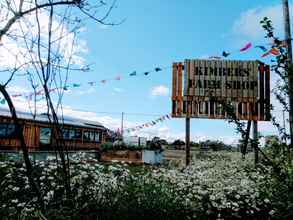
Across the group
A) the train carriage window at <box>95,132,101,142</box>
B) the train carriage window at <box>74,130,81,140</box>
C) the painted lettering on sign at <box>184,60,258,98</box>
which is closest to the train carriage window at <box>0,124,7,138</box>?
the train carriage window at <box>74,130,81,140</box>

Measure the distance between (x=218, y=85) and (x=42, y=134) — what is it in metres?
8.70

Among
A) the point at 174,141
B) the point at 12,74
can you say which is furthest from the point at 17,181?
the point at 174,141

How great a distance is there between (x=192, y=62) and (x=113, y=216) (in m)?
7.29

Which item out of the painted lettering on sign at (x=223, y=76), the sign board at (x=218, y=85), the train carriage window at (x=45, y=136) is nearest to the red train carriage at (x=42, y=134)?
the train carriage window at (x=45, y=136)

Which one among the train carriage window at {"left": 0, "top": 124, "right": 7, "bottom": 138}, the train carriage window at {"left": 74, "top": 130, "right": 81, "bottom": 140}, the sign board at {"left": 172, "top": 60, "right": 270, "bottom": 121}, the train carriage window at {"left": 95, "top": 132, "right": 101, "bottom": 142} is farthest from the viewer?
the train carriage window at {"left": 95, "top": 132, "right": 101, "bottom": 142}

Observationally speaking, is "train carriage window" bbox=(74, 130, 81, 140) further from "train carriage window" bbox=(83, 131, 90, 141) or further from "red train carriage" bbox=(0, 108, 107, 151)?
"train carriage window" bbox=(83, 131, 90, 141)

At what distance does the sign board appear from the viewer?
1030cm

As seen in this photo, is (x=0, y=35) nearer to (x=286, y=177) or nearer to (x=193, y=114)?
(x=286, y=177)

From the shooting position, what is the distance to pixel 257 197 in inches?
202

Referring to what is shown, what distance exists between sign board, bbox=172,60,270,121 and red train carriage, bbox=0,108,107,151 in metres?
3.70

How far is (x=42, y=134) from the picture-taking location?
15.5 m

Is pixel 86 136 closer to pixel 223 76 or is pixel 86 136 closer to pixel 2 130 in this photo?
pixel 2 130

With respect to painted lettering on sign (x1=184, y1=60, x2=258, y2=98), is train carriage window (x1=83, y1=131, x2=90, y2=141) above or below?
below

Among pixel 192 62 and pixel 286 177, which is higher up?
pixel 192 62
